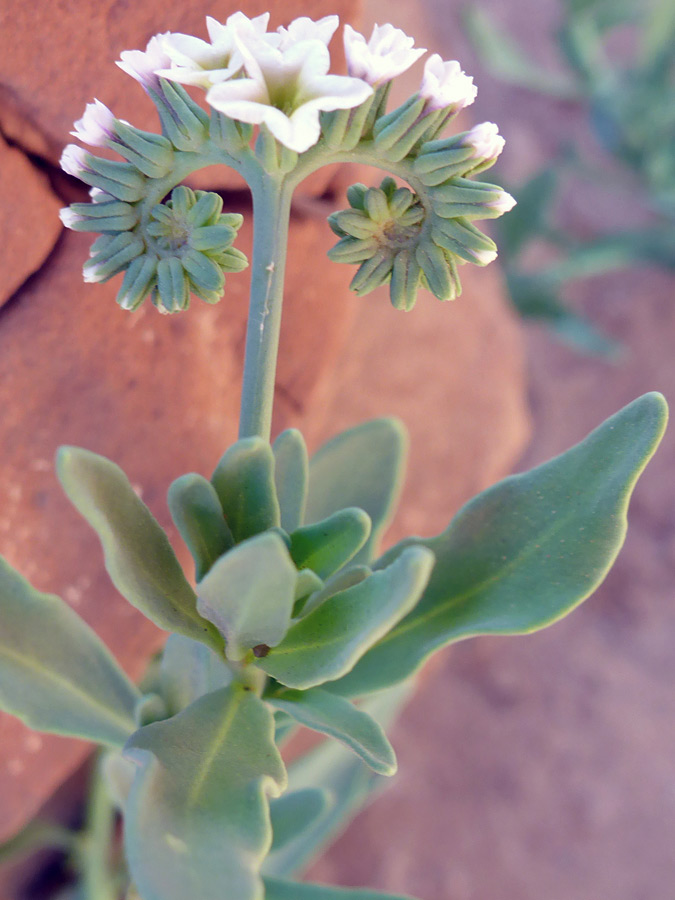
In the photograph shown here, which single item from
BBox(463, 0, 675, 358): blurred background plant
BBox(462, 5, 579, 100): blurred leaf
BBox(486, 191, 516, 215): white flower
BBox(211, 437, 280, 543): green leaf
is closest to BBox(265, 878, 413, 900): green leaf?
BBox(211, 437, 280, 543): green leaf

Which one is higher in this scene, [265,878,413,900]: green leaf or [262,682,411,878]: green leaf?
[265,878,413,900]: green leaf

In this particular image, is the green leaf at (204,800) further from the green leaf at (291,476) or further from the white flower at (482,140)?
the white flower at (482,140)

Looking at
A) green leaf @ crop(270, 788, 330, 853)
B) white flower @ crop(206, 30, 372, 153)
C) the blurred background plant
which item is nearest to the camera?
white flower @ crop(206, 30, 372, 153)

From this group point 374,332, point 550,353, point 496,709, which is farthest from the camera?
point 550,353

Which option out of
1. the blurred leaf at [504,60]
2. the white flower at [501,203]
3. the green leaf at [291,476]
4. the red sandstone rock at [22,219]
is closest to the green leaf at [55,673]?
the green leaf at [291,476]

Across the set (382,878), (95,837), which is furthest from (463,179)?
(382,878)

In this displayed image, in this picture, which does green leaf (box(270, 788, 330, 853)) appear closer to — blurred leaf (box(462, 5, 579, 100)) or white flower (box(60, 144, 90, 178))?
white flower (box(60, 144, 90, 178))

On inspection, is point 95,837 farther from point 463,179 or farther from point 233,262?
point 463,179

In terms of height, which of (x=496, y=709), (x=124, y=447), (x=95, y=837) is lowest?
(x=496, y=709)
